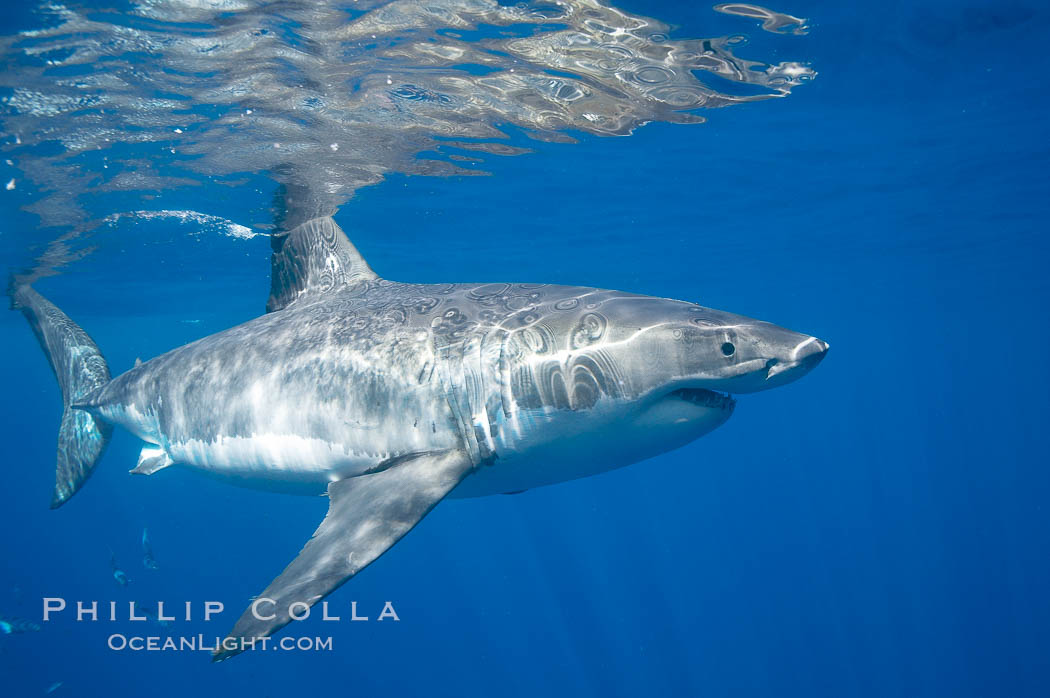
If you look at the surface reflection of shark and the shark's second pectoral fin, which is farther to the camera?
the surface reflection of shark

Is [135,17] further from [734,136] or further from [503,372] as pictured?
[734,136]

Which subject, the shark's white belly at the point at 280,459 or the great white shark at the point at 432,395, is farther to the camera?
the shark's white belly at the point at 280,459

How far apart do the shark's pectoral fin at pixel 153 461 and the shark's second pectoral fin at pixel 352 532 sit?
3368mm


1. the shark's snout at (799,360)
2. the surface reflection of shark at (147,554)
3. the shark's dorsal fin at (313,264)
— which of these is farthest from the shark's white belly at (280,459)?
the surface reflection of shark at (147,554)

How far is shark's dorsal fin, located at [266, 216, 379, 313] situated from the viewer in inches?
295

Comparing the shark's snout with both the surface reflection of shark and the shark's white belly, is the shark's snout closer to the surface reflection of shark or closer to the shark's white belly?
the shark's white belly

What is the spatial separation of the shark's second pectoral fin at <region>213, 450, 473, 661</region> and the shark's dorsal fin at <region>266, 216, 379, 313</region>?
3407 mm

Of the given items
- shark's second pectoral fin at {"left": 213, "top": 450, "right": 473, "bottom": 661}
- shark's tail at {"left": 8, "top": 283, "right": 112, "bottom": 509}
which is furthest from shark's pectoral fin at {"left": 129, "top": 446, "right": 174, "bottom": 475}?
shark's second pectoral fin at {"left": 213, "top": 450, "right": 473, "bottom": 661}

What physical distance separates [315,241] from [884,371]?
12067cm

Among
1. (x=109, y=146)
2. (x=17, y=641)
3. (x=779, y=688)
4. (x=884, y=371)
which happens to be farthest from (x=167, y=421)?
(x=884, y=371)

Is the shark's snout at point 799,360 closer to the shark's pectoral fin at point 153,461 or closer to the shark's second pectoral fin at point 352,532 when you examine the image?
the shark's second pectoral fin at point 352,532

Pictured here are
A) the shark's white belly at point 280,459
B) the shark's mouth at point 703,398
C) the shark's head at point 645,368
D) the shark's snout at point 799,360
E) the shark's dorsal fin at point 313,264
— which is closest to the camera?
the shark's snout at point 799,360

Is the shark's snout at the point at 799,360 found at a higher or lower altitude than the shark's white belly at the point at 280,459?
higher

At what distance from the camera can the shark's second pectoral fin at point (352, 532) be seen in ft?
10.7
